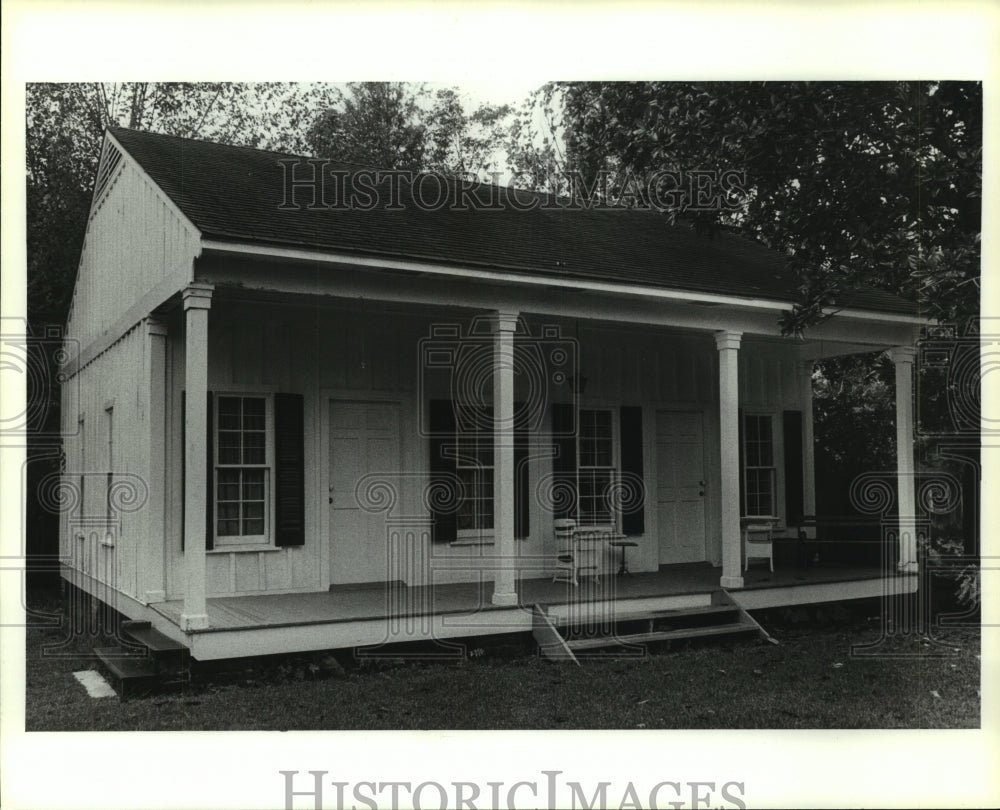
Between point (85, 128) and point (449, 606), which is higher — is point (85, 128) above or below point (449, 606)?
above

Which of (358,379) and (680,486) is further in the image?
(680,486)

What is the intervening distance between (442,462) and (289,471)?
1917 mm

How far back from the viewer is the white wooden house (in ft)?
31.0

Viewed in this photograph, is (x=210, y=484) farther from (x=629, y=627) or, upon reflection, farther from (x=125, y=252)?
(x=629, y=627)

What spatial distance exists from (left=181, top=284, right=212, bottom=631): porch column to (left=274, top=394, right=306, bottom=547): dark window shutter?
2.18 m

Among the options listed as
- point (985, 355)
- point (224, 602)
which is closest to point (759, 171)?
point (985, 355)

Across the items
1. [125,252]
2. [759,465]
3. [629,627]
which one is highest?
[125,252]

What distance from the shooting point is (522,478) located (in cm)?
1273

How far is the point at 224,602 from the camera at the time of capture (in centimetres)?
1016

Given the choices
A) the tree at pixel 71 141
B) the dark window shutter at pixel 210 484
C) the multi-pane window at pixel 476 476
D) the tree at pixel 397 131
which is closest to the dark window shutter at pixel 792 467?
the multi-pane window at pixel 476 476

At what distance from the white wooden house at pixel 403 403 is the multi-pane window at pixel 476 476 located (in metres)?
0.04

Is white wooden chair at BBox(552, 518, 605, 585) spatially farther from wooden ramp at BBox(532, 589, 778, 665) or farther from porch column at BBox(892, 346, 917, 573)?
porch column at BBox(892, 346, 917, 573)

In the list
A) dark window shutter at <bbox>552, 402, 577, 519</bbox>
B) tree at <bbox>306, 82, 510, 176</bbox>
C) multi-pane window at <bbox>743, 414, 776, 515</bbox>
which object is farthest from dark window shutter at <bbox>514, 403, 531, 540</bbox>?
tree at <bbox>306, 82, 510, 176</bbox>

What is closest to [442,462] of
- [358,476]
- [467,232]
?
[358,476]
